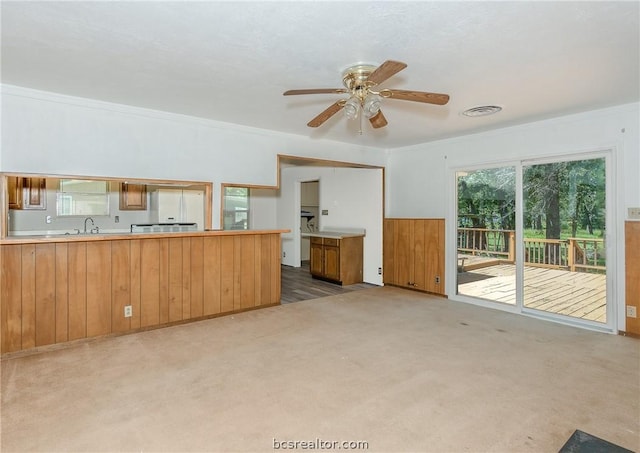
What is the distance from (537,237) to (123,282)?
480 cm

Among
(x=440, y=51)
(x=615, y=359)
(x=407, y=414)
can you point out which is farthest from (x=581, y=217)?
(x=407, y=414)

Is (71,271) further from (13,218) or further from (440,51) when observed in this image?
(440,51)

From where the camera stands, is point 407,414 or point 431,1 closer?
point 431,1

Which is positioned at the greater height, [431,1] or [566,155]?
[431,1]

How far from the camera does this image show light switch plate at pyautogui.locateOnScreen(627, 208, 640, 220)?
3481 mm

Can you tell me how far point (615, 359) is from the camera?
2957 mm

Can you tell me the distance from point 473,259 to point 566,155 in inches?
68.4

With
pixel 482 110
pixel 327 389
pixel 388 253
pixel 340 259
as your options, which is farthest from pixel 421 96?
pixel 340 259

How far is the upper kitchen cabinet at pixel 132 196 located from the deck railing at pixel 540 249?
510cm

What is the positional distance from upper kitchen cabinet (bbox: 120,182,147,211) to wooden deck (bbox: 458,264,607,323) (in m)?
5.27

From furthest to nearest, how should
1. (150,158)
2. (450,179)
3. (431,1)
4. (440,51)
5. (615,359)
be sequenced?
(450,179) → (150,158) → (615,359) → (440,51) → (431,1)

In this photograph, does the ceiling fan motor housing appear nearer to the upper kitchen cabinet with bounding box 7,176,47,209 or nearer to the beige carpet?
the beige carpet

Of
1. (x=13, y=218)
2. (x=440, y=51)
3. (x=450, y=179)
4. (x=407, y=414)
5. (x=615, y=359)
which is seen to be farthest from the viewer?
(x=450, y=179)

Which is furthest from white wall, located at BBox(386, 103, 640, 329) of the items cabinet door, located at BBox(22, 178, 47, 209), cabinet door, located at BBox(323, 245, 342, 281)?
cabinet door, located at BBox(22, 178, 47, 209)
